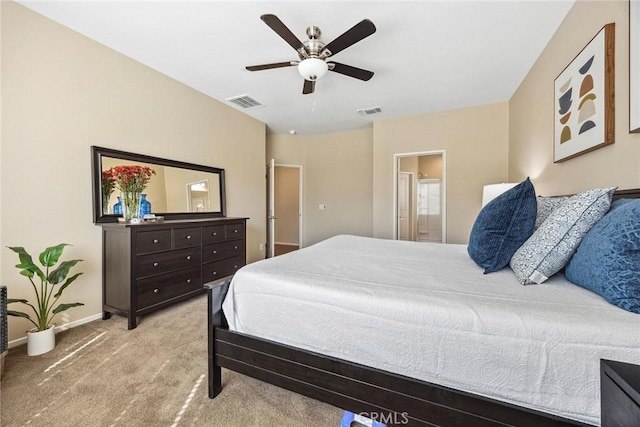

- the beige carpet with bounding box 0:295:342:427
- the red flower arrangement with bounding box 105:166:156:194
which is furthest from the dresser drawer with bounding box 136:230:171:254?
the beige carpet with bounding box 0:295:342:427

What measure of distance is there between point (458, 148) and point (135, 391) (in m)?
4.60

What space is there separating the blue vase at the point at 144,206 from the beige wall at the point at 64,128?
1.26ft

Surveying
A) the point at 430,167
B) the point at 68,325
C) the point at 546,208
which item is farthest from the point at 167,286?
the point at 430,167

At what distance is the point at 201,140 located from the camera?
3352mm

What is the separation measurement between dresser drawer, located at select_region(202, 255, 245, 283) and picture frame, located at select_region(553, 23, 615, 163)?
3.49 m

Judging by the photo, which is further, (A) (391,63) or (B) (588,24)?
(A) (391,63)

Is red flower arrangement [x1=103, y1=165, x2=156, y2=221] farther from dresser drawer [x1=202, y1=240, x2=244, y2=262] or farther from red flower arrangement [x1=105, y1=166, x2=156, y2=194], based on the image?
dresser drawer [x1=202, y1=240, x2=244, y2=262]

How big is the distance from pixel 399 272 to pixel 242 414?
1101 millimetres

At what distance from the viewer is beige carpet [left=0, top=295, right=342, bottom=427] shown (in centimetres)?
124

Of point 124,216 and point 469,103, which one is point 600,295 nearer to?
point 124,216

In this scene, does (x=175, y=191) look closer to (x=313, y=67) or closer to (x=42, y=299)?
(x=42, y=299)

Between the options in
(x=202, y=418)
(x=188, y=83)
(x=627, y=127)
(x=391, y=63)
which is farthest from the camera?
(x=188, y=83)

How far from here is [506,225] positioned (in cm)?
132

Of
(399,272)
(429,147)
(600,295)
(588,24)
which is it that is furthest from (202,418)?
(429,147)
